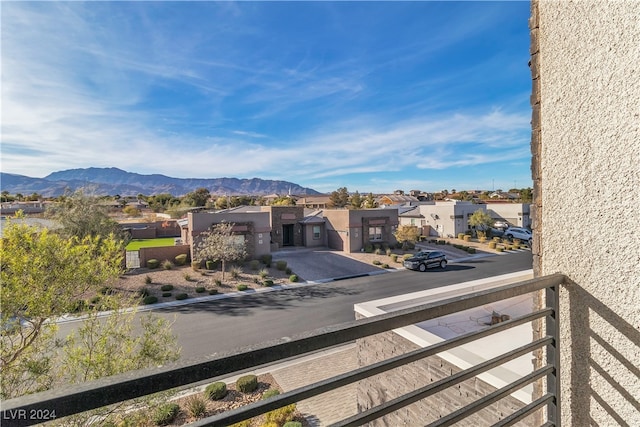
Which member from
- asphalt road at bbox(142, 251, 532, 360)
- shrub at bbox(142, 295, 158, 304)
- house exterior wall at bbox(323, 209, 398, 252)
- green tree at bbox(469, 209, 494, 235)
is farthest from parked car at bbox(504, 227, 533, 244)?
shrub at bbox(142, 295, 158, 304)

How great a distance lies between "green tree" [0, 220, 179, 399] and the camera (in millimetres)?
4902

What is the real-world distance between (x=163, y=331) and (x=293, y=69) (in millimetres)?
15018

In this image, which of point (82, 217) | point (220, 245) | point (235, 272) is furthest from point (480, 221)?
point (82, 217)

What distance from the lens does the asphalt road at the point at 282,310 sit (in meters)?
11.0

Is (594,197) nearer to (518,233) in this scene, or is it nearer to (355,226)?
(355,226)

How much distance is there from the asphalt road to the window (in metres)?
6.80

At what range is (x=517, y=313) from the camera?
617cm

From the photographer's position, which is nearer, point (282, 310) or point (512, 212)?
point (282, 310)

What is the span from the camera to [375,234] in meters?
27.3

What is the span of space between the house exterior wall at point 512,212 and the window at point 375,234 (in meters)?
17.1

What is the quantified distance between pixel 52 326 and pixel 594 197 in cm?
754

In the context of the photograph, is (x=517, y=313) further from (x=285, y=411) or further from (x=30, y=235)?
(x=30, y=235)

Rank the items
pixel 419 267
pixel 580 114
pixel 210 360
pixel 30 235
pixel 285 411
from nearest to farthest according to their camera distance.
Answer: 1. pixel 210 360
2. pixel 580 114
3. pixel 30 235
4. pixel 285 411
5. pixel 419 267

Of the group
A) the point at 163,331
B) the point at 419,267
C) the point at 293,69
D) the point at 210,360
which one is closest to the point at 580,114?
the point at 210,360
